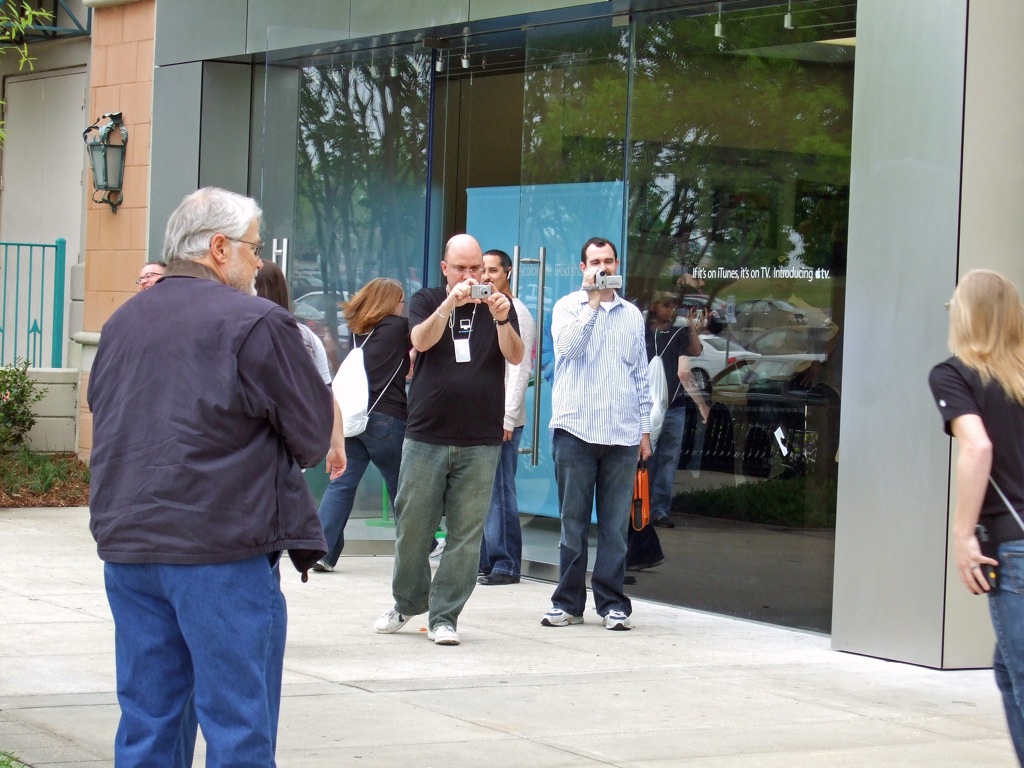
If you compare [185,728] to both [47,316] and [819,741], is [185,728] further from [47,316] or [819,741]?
[47,316]

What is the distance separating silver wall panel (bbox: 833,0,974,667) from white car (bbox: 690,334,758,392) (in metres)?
1.09

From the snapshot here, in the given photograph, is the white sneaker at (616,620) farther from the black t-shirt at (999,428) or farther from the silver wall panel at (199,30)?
the silver wall panel at (199,30)

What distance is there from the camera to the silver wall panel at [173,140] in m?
13.0

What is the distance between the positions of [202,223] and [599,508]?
466cm

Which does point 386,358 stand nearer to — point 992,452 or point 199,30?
point 199,30

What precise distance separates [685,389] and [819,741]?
3.47 meters

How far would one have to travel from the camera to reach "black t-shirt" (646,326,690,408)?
9.05 metres

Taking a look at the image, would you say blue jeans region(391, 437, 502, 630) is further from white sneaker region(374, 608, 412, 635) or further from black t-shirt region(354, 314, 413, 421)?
black t-shirt region(354, 314, 413, 421)

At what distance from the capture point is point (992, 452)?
4684mm

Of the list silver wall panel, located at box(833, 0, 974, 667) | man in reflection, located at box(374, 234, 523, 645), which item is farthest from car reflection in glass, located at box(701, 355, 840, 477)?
man in reflection, located at box(374, 234, 523, 645)

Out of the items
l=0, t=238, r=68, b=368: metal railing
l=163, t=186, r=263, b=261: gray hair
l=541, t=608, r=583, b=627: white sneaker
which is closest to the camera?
l=163, t=186, r=263, b=261: gray hair

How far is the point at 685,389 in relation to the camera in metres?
9.02

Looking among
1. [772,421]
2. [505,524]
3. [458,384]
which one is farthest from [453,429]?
[505,524]

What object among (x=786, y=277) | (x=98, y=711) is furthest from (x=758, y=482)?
(x=98, y=711)
